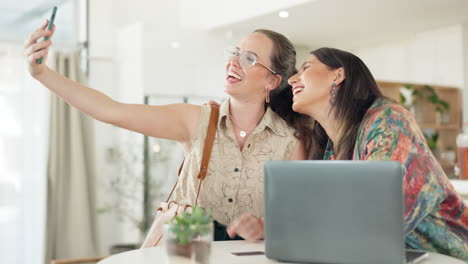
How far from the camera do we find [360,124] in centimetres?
183

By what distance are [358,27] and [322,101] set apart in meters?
3.75

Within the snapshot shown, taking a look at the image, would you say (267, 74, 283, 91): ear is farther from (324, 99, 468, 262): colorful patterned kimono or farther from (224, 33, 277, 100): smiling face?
(324, 99, 468, 262): colorful patterned kimono

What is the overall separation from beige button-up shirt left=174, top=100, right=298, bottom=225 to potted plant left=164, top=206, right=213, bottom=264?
2.57ft

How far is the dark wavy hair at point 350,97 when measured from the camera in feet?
6.10

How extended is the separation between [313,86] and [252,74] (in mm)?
299

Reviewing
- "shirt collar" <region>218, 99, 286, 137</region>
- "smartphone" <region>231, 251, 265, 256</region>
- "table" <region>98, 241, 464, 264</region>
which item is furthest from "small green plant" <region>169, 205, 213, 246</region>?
"shirt collar" <region>218, 99, 286, 137</region>

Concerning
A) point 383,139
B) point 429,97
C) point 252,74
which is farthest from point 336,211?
point 429,97

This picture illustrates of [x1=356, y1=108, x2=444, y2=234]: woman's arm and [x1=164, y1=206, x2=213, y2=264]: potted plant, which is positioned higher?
[x1=356, y1=108, x2=444, y2=234]: woman's arm

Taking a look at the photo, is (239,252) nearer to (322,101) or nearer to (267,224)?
(267,224)

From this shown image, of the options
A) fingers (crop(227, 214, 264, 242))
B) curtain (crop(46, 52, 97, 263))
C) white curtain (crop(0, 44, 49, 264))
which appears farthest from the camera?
curtain (crop(46, 52, 97, 263))

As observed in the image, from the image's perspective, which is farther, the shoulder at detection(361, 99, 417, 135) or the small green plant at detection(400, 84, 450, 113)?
the small green plant at detection(400, 84, 450, 113)

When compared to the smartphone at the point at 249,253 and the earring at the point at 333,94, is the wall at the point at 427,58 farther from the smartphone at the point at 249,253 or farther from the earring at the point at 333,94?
the smartphone at the point at 249,253

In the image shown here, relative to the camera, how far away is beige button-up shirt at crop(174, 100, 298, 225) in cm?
210

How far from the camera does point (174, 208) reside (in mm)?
2041
